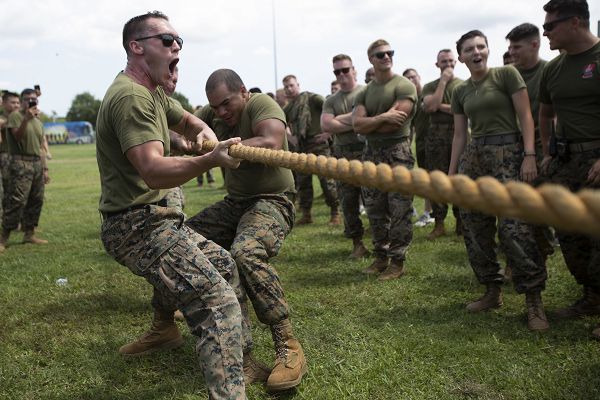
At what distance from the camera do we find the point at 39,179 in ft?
27.6

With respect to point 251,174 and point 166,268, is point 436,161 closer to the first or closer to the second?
point 251,174

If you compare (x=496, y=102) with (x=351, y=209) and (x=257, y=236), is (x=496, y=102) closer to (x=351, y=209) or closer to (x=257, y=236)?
(x=257, y=236)

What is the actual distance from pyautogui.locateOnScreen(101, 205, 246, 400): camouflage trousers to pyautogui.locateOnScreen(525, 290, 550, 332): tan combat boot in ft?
8.05

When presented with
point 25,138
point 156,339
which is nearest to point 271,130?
point 156,339

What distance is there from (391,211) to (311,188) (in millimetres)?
3737

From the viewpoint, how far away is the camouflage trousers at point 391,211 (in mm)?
5516

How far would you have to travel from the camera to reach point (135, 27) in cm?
305

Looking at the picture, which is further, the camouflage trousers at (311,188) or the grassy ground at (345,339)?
the camouflage trousers at (311,188)

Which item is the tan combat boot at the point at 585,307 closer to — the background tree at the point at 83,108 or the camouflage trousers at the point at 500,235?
the camouflage trousers at the point at 500,235

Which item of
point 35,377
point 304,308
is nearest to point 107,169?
point 35,377

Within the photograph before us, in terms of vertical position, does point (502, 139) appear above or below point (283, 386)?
above

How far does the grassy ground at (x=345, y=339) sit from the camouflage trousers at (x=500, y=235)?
1.17 ft

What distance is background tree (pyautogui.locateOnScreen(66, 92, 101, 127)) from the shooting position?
4343 inches

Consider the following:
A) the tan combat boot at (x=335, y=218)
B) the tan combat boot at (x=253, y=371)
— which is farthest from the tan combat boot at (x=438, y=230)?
the tan combat boot at (x=253, y=371)
